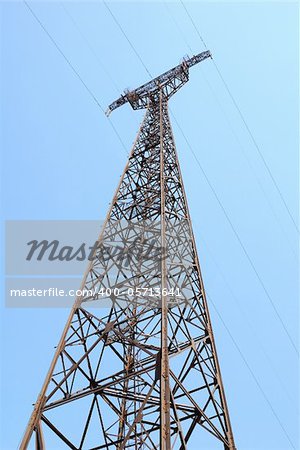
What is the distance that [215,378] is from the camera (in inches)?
443

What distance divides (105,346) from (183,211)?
20.5 ft

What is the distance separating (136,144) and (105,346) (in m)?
10.5

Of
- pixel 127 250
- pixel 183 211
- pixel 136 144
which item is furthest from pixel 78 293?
pixel 136 144

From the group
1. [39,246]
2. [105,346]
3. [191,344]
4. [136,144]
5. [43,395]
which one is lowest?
[43,395]

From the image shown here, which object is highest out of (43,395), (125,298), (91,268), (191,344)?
(91,268)

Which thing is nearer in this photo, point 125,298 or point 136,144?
point 125,298

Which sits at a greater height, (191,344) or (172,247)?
(172,247)

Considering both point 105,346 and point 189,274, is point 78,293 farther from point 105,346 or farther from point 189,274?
point 189,274

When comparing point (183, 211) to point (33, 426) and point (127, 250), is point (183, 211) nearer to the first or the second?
point (127, 250)

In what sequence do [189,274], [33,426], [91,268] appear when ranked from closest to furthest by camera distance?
[33,426]
[91,268]
[189,274]

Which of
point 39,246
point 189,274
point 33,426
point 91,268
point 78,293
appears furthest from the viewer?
point 39,246

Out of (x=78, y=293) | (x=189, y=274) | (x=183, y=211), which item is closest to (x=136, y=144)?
(x=183, y=211)

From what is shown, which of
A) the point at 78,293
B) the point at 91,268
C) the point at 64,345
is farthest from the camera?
the point at 91,268

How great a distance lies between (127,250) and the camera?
14.5 meters
